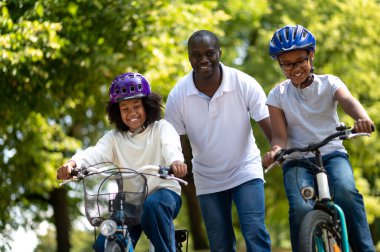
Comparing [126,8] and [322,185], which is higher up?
[126,8]

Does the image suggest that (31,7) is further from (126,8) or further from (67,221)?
(67,221)

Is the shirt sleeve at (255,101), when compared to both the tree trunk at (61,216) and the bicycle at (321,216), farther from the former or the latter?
the tree trunk at (61,216)

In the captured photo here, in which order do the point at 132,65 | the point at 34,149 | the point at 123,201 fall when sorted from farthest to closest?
1. the point at 34,149
2. the point at 132,65
3. the point at 123,201

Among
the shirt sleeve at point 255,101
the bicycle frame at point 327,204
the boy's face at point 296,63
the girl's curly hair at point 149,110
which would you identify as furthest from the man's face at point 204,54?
the bicycle frame at point 327,204

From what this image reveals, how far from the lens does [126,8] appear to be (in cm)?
1460

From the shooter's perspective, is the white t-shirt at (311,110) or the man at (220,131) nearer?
the white t-shirt at (311,110)

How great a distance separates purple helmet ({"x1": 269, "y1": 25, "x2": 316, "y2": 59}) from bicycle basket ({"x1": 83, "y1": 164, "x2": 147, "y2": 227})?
1488 mm

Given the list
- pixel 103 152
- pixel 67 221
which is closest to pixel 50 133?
pixel 67 221

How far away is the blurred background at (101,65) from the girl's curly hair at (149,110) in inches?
152

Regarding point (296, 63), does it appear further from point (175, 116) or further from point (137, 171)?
point (137, 171)

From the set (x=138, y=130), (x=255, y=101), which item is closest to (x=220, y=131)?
(x=255, y=101)

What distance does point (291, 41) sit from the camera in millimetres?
6254

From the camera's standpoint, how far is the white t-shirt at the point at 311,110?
248 inches

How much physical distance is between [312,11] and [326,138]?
18283 mm
